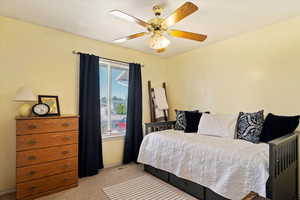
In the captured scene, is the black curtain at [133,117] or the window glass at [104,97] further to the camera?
the black curtain at [133,117]

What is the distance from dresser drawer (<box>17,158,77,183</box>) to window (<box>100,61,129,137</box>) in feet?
2.89

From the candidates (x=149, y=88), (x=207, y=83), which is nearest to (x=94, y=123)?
(x=149, y=88)

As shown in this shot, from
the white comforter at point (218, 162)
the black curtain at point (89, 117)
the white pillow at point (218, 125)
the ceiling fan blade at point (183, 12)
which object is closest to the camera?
the ceiling fan blade at point (183, 12)

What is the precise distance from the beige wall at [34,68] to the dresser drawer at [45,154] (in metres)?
0.43

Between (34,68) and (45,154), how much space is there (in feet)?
4.12

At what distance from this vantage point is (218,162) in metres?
1.78

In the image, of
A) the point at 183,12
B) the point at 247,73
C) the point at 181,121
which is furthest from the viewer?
the point at 181,121

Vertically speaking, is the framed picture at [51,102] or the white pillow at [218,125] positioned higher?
the framed picture at [51,102]

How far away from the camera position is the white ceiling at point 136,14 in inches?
73.6

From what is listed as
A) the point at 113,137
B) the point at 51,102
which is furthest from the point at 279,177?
the point at 51,102

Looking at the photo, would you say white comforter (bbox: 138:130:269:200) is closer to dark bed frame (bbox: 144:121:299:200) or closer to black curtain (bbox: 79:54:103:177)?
dark bed frame (bbox: 144:121:299:200)

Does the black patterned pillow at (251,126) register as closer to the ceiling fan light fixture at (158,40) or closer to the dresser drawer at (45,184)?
the ceiling fan light fixture at (158,40)

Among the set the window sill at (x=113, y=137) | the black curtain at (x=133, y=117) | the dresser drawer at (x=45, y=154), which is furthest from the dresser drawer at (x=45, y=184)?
the black curtain at (x=133, y=117)

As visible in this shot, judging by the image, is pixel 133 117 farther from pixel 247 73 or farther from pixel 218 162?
pixel 247 73
